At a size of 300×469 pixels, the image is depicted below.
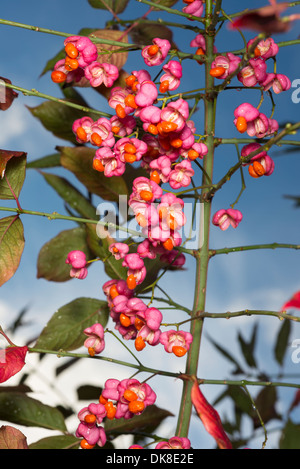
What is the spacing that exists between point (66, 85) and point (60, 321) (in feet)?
0.89

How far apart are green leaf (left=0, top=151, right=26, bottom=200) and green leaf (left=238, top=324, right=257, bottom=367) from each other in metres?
0.33

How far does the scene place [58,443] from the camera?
0.58 meters

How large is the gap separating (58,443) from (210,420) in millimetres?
243

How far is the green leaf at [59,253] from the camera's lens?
681 millimetres

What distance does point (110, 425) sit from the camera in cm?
61

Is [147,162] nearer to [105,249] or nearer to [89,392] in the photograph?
[105,249]

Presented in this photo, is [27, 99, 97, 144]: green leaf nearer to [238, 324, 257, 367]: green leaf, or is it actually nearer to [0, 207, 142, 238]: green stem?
[0, 207, 142, 238]: green stem

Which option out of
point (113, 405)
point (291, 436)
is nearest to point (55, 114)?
point (113, 405)

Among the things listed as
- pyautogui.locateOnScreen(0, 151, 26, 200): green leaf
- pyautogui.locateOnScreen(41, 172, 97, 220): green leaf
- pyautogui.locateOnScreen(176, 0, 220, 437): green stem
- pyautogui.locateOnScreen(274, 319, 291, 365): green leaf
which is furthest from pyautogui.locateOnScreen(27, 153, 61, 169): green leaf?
pyautogui.locateOnScreen(274, 319, 291, 365): green leaf

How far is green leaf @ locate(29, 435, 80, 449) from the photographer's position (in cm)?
58

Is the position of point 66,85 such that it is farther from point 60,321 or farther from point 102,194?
point 60,321
